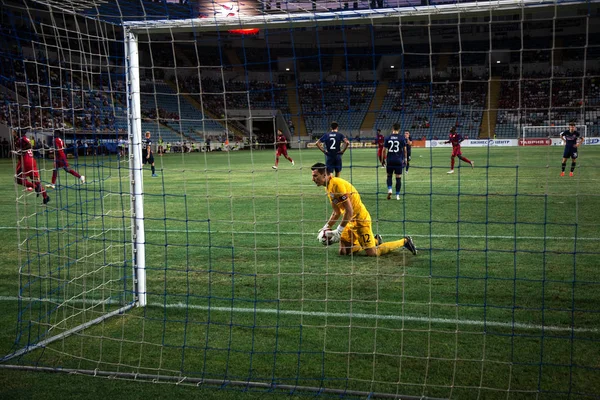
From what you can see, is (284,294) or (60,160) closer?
(284,294)

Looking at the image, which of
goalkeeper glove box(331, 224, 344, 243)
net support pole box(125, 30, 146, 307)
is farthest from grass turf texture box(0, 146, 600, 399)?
goalkeeper glove box(331, 224, 344, 243)

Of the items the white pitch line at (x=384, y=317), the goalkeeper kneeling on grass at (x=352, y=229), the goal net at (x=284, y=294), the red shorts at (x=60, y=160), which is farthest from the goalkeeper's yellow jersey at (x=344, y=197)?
the red shorts at (x=60, y=160)

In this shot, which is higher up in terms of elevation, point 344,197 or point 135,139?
point 135,139

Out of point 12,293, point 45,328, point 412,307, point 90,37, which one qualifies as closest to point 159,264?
point 12,293

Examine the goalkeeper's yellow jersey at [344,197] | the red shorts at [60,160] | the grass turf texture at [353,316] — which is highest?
the red shorts at [60,160]

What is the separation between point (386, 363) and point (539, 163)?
24.3 metres

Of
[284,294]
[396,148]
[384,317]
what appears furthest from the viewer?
[396,148]

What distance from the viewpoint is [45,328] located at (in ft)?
18.4

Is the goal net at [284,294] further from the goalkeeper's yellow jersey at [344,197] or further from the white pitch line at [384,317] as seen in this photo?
the goalkeeper's yellow jersey at [344,197]

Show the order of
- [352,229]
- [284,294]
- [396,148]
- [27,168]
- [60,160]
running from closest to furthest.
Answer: [284,294] → [60,160] → [352,229] → [396,148] → [27,168]

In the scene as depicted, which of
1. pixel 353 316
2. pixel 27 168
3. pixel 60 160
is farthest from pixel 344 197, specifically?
pixel 27 168

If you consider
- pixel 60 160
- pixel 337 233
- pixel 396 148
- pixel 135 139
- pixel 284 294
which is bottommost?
pixel 284 294

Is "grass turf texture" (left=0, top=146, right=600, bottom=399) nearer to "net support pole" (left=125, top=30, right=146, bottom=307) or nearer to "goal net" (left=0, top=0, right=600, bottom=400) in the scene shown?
"goal net" (left=0, top=0, right=600, bottom=400)

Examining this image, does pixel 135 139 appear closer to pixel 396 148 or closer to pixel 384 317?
pixel 384 317
